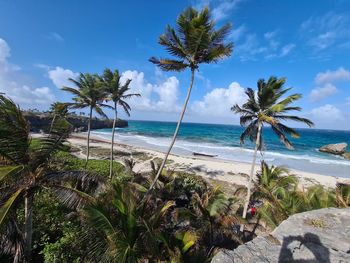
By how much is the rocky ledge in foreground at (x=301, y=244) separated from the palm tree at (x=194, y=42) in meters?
5.32

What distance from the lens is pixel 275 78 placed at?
1207 centimetres

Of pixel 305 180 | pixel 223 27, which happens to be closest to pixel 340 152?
pixel 305 180

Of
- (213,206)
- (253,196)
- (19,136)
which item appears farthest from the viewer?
(253,196)

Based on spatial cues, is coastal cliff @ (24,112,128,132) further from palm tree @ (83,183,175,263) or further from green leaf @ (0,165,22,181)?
green leaf @ (0,165,22,181)

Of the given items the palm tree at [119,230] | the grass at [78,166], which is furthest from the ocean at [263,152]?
the grass at [78,166]

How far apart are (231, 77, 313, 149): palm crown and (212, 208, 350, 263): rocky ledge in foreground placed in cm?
682

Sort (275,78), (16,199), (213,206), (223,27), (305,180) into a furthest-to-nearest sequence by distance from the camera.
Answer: (305,180), (275,78), (223,27), (213,206), (16,199)

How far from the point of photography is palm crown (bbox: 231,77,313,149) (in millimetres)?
11695

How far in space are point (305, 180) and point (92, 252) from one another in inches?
977

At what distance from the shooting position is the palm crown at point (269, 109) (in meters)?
11.7

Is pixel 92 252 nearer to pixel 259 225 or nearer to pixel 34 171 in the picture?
pixel 34 171

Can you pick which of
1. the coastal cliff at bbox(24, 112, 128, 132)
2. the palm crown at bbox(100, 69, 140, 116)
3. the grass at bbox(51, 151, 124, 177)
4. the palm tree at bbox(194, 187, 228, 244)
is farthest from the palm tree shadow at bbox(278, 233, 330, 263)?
the coastal cliff at bbox(24, 112, 128, 132)

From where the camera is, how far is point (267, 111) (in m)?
12.3

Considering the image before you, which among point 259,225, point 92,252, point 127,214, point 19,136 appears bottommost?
point 259,225
